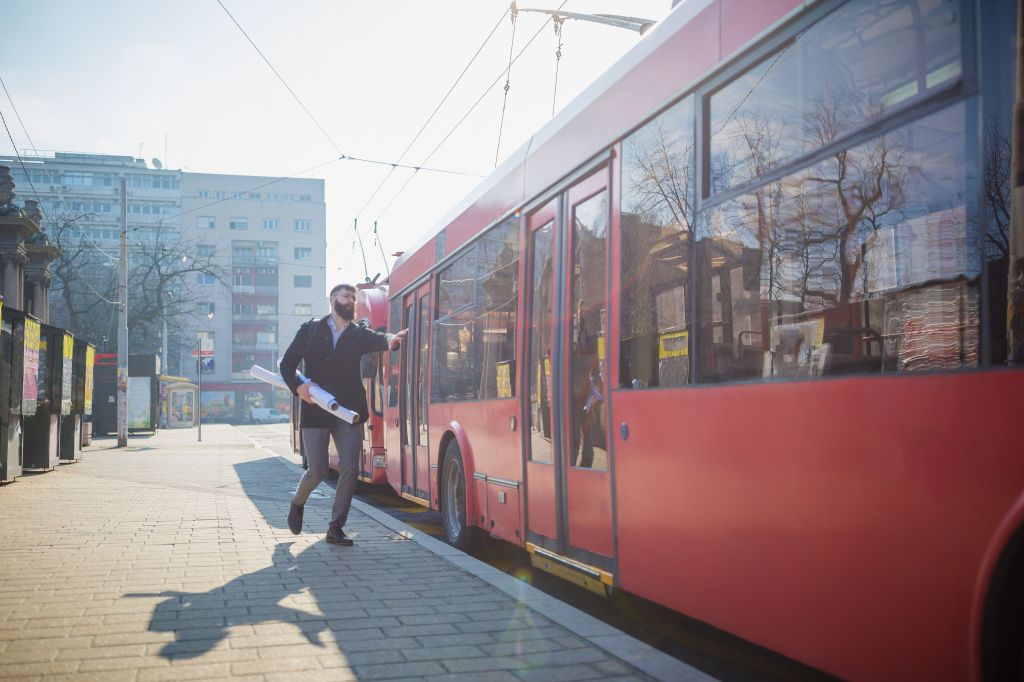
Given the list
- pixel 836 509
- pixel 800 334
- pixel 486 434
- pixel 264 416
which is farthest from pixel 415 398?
pixel 264 416

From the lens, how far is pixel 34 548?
8.06m

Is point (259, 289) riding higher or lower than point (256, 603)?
higher

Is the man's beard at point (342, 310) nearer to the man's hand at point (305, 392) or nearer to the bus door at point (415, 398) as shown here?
the man's hand at point (305, 392)

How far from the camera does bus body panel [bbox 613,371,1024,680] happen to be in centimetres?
301

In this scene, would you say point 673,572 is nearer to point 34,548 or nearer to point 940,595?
point 940,595

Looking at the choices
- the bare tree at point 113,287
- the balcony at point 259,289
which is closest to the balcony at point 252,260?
the balcony at point 259,289

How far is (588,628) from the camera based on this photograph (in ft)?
16.6

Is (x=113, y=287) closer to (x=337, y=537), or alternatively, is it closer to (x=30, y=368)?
(x=30, y=368)

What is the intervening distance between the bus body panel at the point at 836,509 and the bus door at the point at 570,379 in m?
0.76

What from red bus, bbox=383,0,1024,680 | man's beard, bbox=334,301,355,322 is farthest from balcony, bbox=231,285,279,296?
red bus, bbox=383,0,1024,680

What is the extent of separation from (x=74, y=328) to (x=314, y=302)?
177 feet

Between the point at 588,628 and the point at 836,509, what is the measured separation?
1.82 meters

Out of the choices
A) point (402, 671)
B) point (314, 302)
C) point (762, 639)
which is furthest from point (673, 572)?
point (314, 302)

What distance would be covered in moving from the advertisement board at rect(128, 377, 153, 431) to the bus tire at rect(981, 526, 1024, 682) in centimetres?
4394
